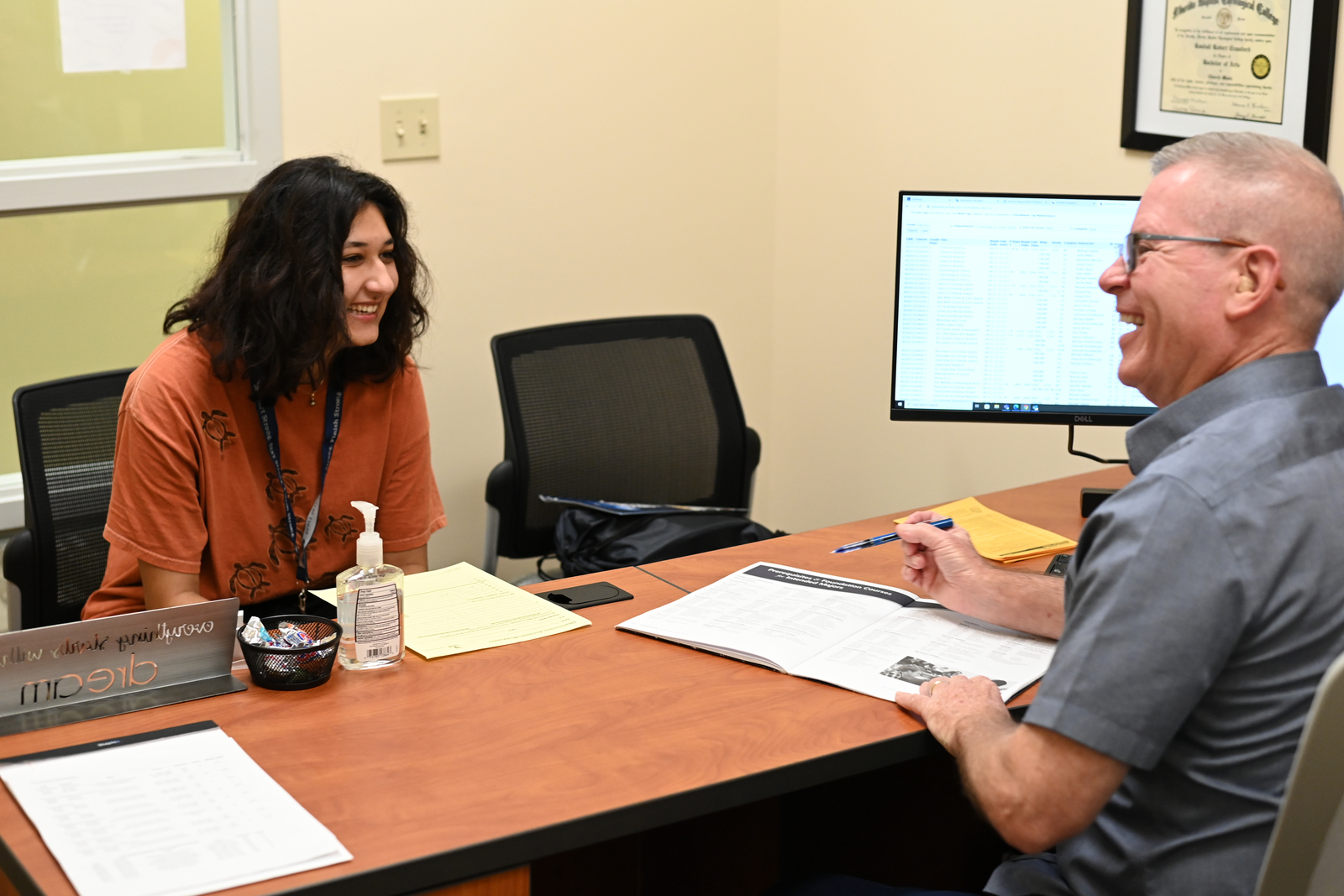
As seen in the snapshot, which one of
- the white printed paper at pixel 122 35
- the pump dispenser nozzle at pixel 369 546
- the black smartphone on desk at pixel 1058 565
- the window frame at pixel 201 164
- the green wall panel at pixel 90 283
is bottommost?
the black smartphone on desk at pixel 1058 565

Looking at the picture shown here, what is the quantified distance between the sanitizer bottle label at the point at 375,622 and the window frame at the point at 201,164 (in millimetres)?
1545

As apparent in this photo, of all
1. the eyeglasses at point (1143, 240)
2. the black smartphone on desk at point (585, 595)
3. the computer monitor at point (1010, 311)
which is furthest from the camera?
the computer monitor at point (1010, 311)

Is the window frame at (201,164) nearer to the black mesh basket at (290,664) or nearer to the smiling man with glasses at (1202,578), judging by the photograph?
the black mesh basket at (290,664)

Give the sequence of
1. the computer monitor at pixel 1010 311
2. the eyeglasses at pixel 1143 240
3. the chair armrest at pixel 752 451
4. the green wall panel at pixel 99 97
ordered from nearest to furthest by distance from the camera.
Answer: the eyeglasses at pixel 1143 240 < the computer monitor at pixel 1010 311 < the green wall panel at pixel 99 97 < the chair armrest at pixel 752 451

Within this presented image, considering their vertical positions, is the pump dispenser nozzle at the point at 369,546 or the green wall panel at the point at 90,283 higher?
the green wall panel at the point at 90,283

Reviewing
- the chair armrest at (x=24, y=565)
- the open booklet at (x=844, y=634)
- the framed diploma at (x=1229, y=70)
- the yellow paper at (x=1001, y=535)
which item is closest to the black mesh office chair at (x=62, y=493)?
the chair armrest at (x=24, y=565)

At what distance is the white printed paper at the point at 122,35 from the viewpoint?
2.70 meters

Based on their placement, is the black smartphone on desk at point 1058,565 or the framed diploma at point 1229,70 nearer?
the black smartphone on desk at point 1058,565

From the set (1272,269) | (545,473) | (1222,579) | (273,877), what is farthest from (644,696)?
(545,473)

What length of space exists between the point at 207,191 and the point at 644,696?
184 centimetres

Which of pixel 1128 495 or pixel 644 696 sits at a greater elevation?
pixel 1128 495

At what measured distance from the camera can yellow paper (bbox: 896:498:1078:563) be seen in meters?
2.09

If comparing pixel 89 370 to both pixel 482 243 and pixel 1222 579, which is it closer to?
pixel 482 243

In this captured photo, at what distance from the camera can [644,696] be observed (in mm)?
1543
